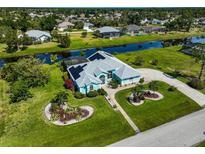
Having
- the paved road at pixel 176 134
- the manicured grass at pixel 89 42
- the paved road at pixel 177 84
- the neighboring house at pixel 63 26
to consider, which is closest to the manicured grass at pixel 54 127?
the paved road at pixel 176 134

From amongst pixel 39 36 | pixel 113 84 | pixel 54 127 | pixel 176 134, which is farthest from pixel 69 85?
pixel 39 36

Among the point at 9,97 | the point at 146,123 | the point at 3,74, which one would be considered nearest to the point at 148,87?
the point at 146,123

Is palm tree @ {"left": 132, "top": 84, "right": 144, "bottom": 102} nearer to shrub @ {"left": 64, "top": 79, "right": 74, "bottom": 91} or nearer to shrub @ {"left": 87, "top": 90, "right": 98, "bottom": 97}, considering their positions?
shrub @ {"left": 87, "top": 90, "right": 98, "bottom": 97}

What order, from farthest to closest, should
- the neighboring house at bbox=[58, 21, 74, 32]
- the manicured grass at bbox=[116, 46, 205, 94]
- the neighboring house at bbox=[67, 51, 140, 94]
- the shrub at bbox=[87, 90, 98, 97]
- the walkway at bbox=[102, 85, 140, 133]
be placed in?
the neighboring house at bbox=[58, 21, 74, 32]
the manicured grass at bbox=[116, 46, 205, 94]
the neighboring house at bbox=[67, 51, 140, 94]
the shrub at bbox=[87, 90, 98, 97]
the walkway at bbox=[102, 85, 140, 133]

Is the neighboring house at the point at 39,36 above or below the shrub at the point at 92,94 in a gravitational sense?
above

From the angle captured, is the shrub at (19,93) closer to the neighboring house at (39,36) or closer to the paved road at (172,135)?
the paved road at (172,135)

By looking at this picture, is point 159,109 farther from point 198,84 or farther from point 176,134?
point 198,84

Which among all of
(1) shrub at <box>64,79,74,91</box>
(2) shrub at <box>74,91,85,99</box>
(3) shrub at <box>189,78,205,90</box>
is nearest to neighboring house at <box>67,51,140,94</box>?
(1) shrub at <box>64,79,74,91</box>
